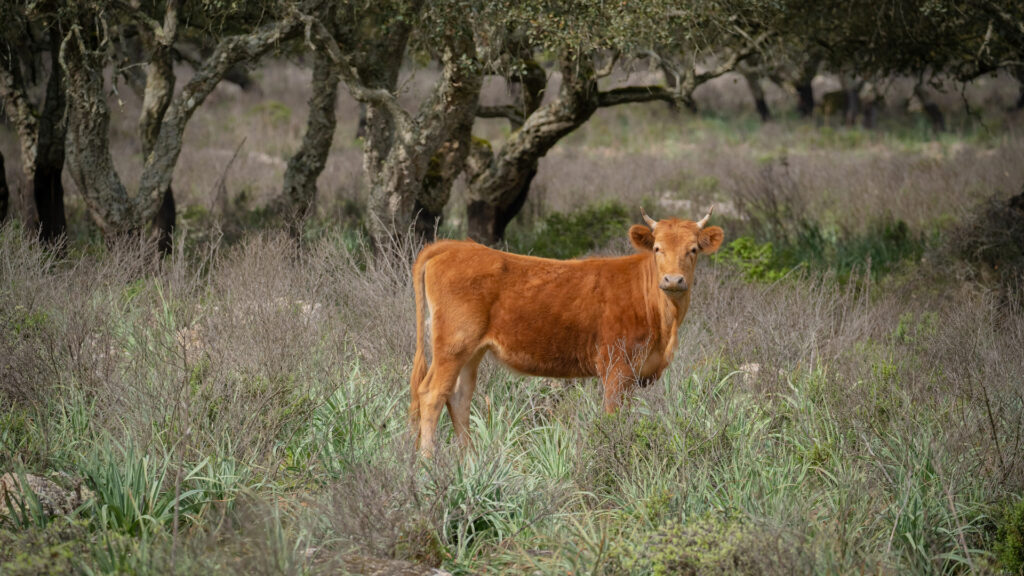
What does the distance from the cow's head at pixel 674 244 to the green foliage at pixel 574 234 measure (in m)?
6.36

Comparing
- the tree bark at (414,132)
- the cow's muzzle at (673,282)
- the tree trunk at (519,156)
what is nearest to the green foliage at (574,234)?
the tree trunk at (519,156)

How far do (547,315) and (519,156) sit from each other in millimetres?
7139

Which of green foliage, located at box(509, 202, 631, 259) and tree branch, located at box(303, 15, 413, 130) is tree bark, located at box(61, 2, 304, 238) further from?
green foliage, located at box(509, 202, 631, 259)

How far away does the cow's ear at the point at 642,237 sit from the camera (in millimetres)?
6309

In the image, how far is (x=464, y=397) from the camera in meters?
6.54

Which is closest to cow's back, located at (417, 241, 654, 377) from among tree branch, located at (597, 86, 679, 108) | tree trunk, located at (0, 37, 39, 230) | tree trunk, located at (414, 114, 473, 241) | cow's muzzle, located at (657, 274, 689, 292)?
cow's muzzle, located at (657, 274, 689, 292)

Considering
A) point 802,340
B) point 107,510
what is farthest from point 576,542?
point 802,340

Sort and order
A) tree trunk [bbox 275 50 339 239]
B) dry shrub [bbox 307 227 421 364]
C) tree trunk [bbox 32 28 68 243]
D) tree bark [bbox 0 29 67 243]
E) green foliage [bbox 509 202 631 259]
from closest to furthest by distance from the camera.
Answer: dry shrub [bbox 307 227 421 364] < tree bark [bbox 0 29 67 243] < tree trunk [bbox 32 28 68 243] < tree trunk [bbox 275 50 339 239] < green foliage [bbox 509 202 631 259]

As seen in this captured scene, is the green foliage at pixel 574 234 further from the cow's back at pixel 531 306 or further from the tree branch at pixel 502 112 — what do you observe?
the cow's back at pixel 531 306

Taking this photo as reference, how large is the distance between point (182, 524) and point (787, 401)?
391 cm

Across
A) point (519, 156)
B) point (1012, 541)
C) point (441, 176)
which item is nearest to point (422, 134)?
point (441, 176)

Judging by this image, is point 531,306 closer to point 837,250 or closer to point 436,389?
point 436,389

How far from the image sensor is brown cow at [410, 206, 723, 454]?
626 cm

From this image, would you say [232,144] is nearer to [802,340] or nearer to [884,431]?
[802,340]
